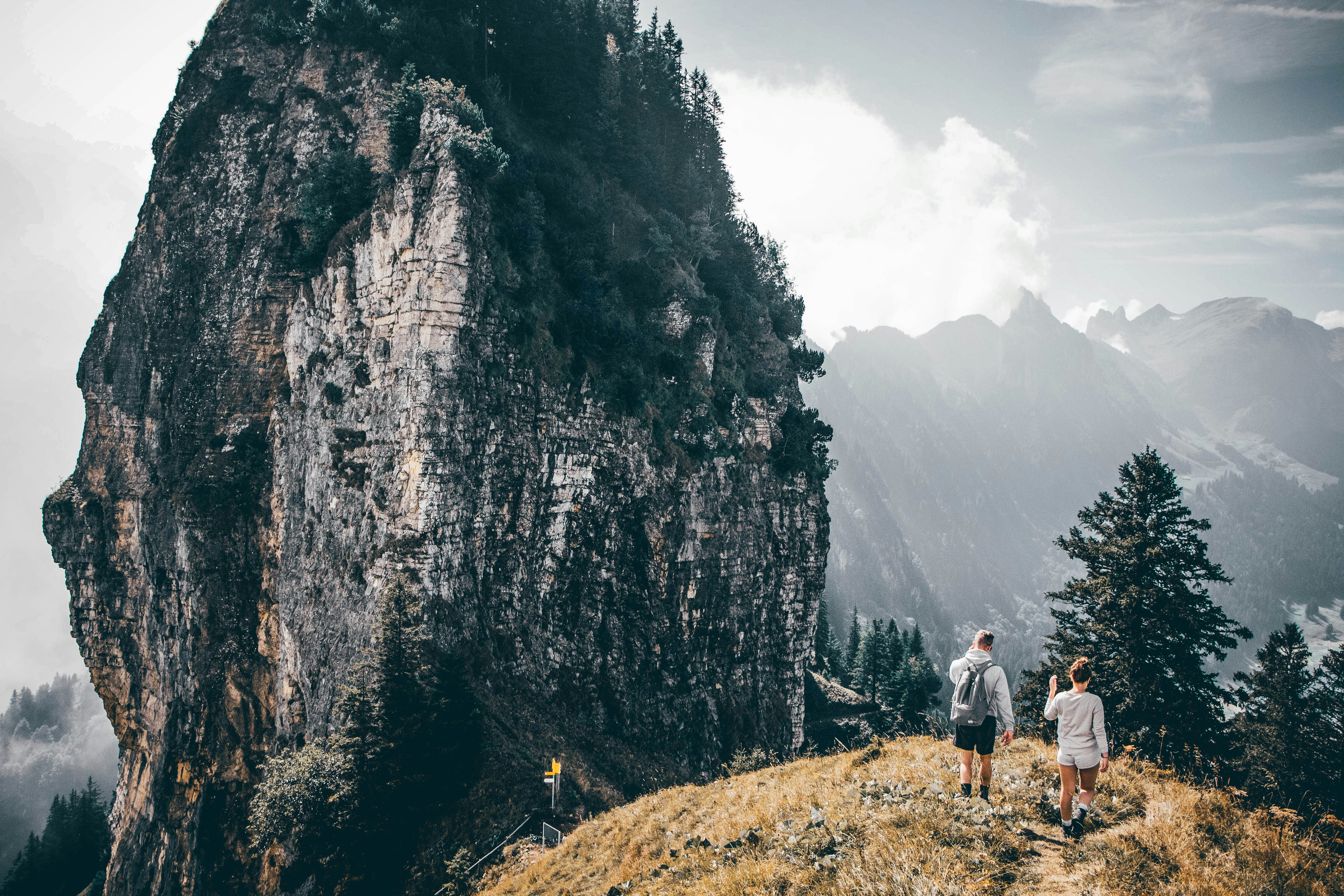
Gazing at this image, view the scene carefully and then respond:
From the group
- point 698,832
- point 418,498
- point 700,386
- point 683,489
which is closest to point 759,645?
point 683,489

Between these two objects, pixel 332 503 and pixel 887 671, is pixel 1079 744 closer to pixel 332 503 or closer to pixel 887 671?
pixel 332 503

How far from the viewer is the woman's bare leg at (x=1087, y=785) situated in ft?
24.8

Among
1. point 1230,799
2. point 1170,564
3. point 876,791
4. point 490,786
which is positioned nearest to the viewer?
point 1230,799

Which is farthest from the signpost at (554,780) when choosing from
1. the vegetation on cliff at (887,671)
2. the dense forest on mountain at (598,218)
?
the vegetation on cliff at (887,671)

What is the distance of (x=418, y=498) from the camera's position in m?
22.6

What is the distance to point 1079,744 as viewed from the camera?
7.54m

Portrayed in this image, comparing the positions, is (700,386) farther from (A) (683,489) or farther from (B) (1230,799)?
(B) (1230,799)

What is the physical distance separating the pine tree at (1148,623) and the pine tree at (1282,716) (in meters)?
8.88

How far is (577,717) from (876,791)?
18.5 meters

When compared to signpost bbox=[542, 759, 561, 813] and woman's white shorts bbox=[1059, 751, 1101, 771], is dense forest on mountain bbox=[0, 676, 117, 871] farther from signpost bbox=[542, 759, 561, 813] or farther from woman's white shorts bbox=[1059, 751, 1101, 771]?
woman's white shorts bbox=[1059, 751, 1101, 771]

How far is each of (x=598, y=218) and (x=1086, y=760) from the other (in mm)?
29835

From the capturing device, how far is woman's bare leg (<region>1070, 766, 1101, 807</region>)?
756cm

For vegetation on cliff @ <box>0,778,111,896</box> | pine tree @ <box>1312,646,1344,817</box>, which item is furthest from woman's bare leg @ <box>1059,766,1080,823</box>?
vegetation on cliff @ <box>0,778,111,896</box>

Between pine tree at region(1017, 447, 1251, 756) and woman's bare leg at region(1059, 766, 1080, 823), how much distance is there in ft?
26.9
